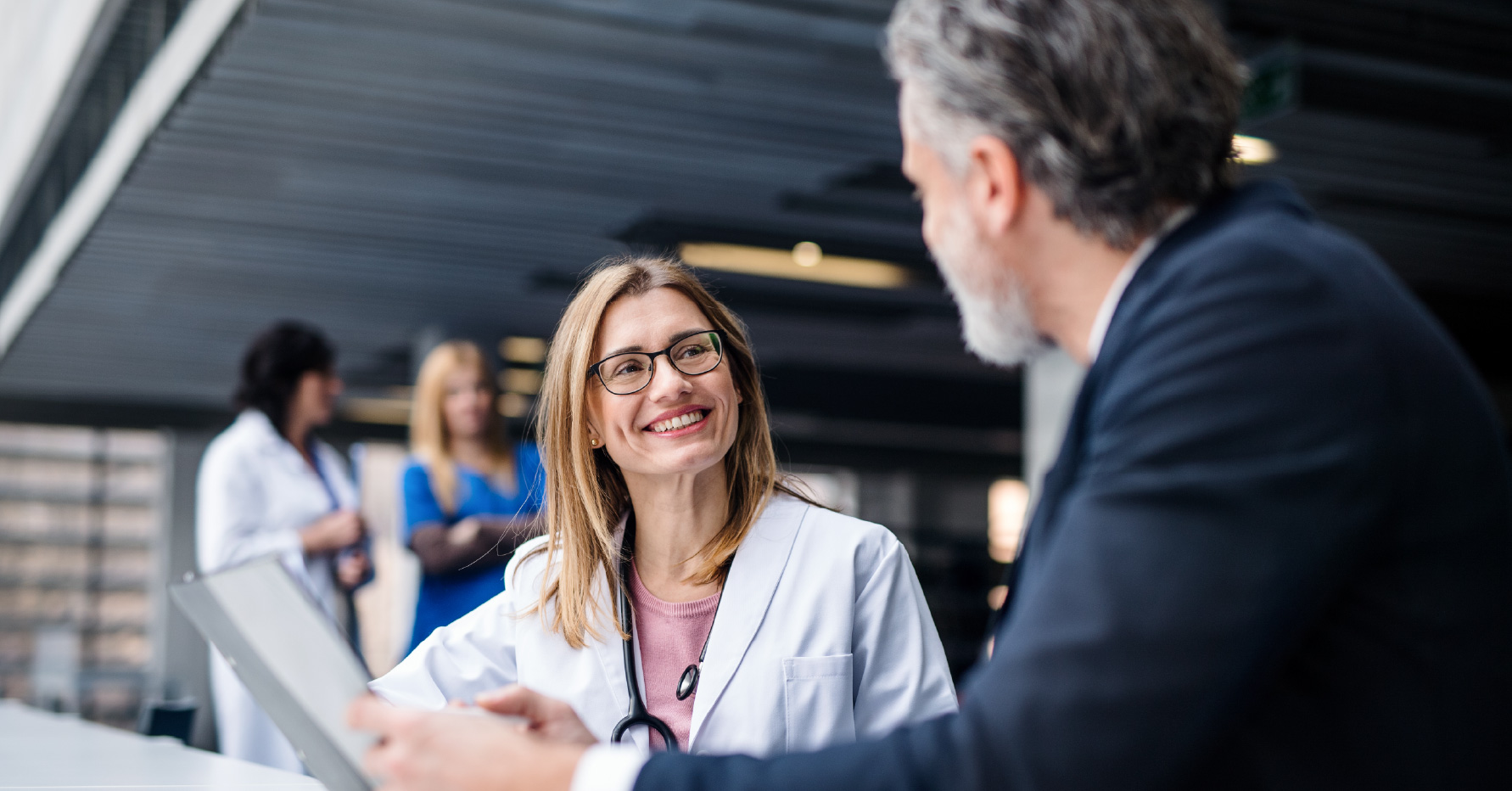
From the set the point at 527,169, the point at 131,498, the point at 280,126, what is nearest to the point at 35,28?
the point at 280,126

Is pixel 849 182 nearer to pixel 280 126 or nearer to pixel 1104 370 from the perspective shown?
pixel 280 126

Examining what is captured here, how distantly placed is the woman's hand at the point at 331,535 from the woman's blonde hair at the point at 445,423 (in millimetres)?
313

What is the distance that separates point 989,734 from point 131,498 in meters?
31.4

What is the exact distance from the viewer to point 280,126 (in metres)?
6.23

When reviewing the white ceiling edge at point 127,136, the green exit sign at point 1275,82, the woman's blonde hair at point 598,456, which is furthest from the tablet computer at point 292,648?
the green exit sign at point 1275,82

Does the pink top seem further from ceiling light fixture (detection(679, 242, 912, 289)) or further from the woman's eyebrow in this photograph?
ceiling light fixture (detection(679, 242, 912, 289))

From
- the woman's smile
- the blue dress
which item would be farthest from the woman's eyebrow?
the blue dress

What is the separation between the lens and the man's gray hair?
951 mm

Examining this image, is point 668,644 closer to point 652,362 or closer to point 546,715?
point 652,362

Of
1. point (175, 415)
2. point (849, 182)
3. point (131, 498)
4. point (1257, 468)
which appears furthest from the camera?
point (131, 498)

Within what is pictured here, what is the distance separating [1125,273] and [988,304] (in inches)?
4.7

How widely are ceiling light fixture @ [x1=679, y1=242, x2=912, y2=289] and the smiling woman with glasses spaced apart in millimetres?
6573

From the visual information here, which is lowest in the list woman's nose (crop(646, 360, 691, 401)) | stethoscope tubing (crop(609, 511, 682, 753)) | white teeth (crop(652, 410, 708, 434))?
stethoscope tubing (crop(609, 511, 682, 753))

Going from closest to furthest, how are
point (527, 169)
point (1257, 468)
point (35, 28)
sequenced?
point (1257, 468) → point (527, 169) → point (35, 28)
